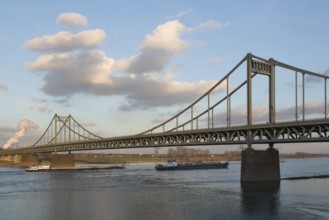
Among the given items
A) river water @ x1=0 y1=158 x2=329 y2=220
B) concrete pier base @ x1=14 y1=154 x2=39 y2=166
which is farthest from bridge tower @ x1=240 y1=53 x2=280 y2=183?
concrete pier base @ x1=14 y1=154 x2=39 y2=166

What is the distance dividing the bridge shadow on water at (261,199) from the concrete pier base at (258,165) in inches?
59.0

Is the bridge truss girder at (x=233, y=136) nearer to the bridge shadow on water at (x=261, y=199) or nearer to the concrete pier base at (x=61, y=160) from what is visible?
the bridge shadow on water at (x=261, y=199)

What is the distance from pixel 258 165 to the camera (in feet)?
182

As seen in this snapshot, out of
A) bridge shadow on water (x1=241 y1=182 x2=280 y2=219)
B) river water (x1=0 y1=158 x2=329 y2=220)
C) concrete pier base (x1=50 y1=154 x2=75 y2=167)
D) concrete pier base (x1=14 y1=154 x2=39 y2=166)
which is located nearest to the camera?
river water (x1=0 y1=158 x2=329 y2=220)

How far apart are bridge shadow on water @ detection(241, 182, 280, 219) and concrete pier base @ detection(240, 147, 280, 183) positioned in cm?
150

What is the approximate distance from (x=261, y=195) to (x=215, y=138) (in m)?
20.0

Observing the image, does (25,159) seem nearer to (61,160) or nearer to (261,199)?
(61,160)

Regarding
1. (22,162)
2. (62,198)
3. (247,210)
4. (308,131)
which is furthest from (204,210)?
(22,162)

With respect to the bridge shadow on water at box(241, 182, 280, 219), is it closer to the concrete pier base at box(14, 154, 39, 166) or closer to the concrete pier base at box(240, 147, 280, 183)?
the concrete pier base at box(240, 147, 280, 183)

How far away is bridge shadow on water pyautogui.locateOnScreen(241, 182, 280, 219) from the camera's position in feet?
107

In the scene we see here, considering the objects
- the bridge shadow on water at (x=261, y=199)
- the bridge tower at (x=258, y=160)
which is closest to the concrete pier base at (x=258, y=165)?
the bridge tower at (x=258, y=160)

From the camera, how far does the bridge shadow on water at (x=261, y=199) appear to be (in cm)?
3250

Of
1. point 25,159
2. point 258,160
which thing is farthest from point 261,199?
point 25,159

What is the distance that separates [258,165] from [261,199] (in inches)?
628
